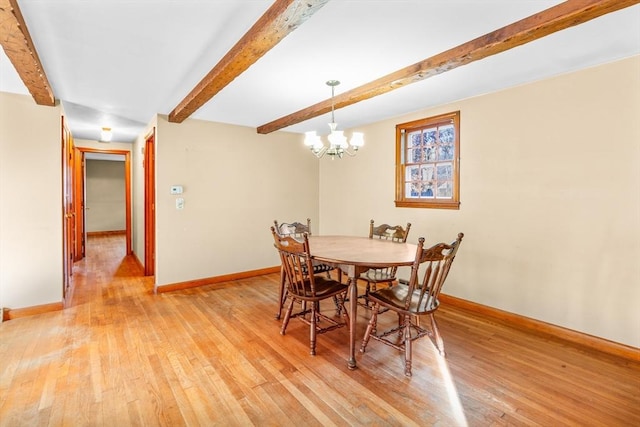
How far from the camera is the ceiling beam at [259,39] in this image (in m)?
1.60

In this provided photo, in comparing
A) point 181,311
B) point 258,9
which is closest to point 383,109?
point 258,9

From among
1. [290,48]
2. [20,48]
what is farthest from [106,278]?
[290,48]

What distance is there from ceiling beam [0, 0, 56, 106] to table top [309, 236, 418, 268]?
2.27 meters

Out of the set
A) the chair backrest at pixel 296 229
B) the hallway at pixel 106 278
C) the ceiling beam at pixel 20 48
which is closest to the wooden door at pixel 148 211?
the hallway at pixel 106 278

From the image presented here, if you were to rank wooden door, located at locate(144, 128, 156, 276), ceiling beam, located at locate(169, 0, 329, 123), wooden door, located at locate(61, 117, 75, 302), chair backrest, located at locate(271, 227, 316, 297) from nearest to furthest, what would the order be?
ceiling beam, located at locate(169, 0, 329, 123) → chair backrest, located at locate(271, 227, 316, 297) → wooden door, located at locate(61, 117, 75, 302) → wooden door, located at locate(144, 128, 156, 276)

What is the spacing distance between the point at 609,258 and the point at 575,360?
0.88 metres

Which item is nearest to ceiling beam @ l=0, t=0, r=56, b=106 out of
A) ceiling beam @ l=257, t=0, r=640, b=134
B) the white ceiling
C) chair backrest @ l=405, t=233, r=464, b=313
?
the white ceiling

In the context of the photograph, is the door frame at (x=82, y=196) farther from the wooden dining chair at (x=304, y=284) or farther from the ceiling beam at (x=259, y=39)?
the wooden dining chair at (x=304, y=284)

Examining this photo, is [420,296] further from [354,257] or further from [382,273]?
[382,273]

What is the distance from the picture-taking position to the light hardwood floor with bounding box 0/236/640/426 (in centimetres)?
181

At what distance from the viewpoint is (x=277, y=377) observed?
7.15 ft

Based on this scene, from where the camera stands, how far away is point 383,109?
3.84 m

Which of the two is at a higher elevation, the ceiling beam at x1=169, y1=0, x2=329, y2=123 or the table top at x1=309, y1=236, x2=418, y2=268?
the ceiling beam at x1=169, y1=0, x2=329, y2=123

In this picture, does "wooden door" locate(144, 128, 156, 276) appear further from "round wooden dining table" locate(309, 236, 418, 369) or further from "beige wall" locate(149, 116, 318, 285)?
"round wooden dining table" locate(309, 236, 418, 369)
